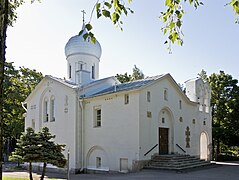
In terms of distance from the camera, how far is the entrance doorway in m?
23.5

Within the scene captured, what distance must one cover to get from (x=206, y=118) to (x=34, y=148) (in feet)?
60.7

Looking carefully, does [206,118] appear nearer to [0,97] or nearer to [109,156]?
[109,156]

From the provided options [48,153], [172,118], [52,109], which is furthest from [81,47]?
[48,153]

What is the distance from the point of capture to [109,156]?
22.5 metres

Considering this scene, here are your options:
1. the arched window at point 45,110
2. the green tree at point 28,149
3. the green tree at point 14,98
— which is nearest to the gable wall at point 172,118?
the green tree at point 28,149

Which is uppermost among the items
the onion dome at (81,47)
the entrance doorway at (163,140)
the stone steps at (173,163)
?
the onion dome at (81,47)

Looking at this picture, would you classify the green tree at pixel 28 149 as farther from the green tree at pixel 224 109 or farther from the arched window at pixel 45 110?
the green tree at pixel 224 109

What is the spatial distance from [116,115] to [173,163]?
16.9 feet

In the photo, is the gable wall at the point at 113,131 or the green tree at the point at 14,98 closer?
the gable wall at the point at 113,131

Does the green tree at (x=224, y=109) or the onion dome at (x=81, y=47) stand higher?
the onion dome at (x=81, y=47)

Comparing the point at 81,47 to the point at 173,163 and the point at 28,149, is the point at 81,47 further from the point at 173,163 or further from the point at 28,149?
the point at 28,149

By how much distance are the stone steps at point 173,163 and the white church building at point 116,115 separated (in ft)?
1.88

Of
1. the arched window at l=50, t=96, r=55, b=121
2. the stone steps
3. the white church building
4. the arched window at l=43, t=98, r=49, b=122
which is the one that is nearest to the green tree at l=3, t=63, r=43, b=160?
the white church building

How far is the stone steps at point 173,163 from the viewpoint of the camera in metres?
20.3
